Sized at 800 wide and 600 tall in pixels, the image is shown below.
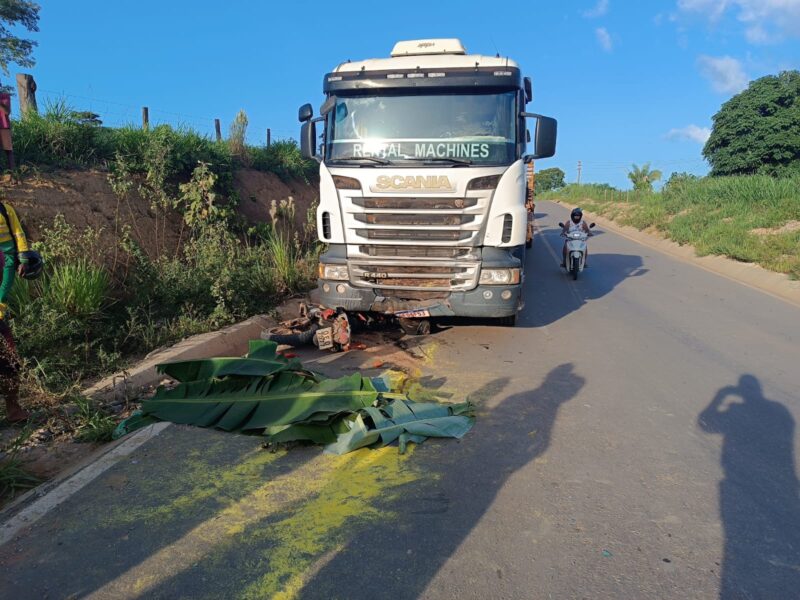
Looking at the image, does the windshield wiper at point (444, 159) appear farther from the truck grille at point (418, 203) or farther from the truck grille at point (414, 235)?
the truck grille at point (414, 235)

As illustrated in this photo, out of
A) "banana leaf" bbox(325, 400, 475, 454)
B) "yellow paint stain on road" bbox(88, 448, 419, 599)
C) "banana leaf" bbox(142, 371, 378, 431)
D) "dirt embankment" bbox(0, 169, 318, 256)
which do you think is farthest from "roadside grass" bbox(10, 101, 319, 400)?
"banana leaf" bbox(325, 400, 475, 454)

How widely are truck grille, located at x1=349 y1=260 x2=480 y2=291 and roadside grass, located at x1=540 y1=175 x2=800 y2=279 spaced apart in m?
7.74

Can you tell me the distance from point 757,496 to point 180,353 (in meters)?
4.77

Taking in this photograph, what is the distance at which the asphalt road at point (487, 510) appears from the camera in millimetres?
2424

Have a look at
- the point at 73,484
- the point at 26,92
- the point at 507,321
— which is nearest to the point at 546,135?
the point at 507,321

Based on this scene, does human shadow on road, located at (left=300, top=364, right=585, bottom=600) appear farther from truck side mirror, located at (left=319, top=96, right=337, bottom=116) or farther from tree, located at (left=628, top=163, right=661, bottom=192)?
tree, located at (left=628, top=163, right=661, bottom=192)

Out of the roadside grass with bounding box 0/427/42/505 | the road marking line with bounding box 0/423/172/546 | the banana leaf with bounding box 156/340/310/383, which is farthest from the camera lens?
the banana leaf with bounding box 156/340/310/383

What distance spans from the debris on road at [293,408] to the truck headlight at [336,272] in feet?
6.12

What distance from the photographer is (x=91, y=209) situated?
7.84m

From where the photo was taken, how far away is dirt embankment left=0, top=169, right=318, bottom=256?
23.0 ft

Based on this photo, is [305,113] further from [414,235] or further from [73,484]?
[73,484]

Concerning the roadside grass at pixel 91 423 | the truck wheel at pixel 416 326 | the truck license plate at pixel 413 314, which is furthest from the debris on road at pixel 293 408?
the truck wheel at pixel 416 326

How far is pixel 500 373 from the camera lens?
5316 millimetres

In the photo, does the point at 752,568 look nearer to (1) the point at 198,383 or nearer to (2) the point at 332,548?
(2) the point at 332,548
